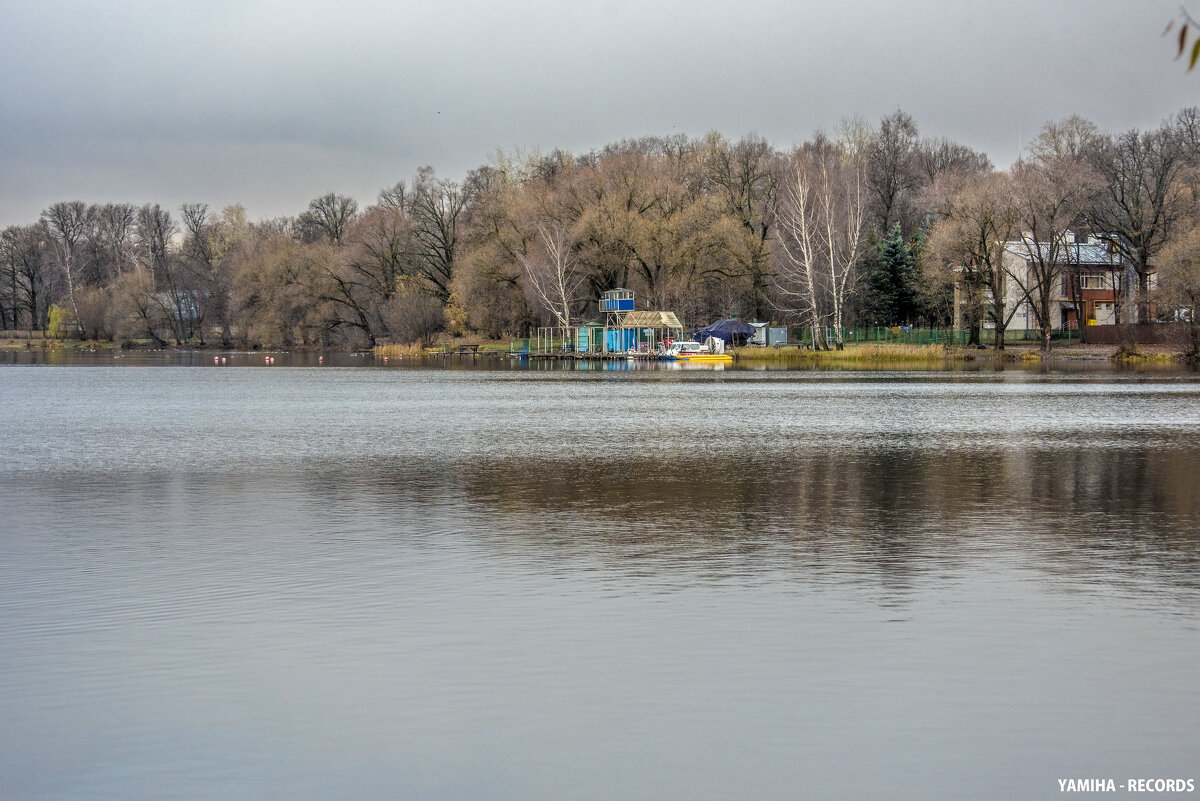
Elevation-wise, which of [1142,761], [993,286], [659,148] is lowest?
[1142,761]

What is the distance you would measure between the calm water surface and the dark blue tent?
7002cm

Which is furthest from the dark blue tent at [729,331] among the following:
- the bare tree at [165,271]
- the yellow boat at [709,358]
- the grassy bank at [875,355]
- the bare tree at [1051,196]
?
the bare tree at [165,271]

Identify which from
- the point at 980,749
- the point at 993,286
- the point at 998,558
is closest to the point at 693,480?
the point at 998,558

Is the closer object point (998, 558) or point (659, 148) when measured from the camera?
point (998, 558)

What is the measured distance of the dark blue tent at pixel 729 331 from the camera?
95.0 metres

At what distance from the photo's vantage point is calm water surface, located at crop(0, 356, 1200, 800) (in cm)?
739

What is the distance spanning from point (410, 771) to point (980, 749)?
3.56 meters

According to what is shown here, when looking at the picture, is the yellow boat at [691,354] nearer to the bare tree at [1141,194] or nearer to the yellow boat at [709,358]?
the yellow boat at [709,358]

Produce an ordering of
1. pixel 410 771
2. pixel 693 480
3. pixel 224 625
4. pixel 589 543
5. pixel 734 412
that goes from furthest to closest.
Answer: pixel 734 412 → pixel 693 480 → pixel 589 543 → pixel 224 625 → pixel 410 771

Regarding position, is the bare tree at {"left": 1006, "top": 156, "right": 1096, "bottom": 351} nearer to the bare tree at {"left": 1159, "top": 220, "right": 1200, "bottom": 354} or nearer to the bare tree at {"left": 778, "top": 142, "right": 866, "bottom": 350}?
the bare tree at {"left": 1159, "top": 220, "right": 1200, "bottom": 354}

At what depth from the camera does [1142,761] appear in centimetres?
735

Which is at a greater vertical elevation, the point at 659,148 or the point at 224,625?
the point at 659,148

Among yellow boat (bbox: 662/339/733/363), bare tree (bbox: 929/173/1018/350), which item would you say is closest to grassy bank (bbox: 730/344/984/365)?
yellow boat (bbox: 662/339/733/363)

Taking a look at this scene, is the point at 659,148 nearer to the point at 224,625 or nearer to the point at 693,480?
the point at 693,480
